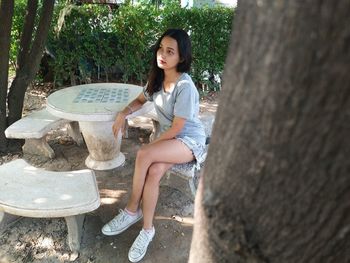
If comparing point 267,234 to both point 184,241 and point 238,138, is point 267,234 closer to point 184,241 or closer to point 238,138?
point 238,138

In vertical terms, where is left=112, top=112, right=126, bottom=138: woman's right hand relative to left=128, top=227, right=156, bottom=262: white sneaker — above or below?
above

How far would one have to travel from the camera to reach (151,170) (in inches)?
104

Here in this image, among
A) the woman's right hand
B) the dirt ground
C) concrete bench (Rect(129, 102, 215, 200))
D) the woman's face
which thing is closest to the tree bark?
the dirt ground

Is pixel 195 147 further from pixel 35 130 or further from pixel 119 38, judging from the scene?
pixel 119 38

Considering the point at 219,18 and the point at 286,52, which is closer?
the point at 286,52

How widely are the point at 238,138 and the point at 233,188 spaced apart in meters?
0.12

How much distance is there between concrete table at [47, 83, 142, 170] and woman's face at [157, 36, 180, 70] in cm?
74

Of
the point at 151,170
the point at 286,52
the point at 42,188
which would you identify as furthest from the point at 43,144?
the point at 286,52

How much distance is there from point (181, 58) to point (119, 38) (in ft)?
12.0

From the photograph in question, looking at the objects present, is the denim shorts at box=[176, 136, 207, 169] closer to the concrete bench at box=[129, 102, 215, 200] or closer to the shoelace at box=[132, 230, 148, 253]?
the concrete bench at box=[129, 102, 215, 200]

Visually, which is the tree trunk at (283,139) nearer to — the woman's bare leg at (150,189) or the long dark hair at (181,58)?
the woman's bare leg at (150,189)

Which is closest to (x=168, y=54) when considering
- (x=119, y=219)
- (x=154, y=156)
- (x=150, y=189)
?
(x=154, y=156)

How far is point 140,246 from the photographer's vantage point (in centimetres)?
262

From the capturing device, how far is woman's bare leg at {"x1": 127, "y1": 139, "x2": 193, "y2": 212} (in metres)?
2.61
